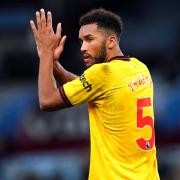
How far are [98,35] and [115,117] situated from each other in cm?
67

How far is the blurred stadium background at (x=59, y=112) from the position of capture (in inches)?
548

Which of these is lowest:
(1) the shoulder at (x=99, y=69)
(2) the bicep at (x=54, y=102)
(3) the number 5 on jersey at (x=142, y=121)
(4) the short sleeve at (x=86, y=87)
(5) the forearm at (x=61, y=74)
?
(3) the number 5 on jersey at (x=142, y=121)

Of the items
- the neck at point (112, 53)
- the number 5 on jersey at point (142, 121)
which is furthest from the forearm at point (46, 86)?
the number 5 on jersey at point (142, 121)

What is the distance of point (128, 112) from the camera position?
255 inches

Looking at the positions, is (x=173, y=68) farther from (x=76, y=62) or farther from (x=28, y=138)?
(x=28, y=138)

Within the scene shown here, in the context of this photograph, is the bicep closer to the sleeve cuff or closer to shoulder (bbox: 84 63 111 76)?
the sleeve cuff

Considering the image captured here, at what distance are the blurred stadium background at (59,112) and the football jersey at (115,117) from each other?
7.25m

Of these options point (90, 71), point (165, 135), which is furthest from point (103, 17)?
point (165, 135)

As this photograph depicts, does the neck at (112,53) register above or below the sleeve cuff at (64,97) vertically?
above

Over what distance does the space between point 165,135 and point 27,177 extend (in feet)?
8.05

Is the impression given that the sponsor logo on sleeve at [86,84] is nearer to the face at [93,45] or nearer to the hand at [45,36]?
the face at [93,45]

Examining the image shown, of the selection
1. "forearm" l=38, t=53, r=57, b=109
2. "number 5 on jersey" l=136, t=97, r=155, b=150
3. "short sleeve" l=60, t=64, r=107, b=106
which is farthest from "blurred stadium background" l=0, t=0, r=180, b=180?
"forearm" l=38, t=53, r=57, b=109

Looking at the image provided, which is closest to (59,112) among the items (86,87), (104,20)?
(104,20)

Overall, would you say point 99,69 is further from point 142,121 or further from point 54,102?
point 142,121
